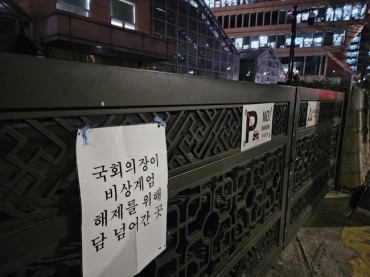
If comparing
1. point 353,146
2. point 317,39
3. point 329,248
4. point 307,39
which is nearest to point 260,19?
point 307,39

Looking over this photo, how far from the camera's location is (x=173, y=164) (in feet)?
5.21

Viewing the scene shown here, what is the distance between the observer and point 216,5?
158 ft

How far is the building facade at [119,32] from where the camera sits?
31.8 ft

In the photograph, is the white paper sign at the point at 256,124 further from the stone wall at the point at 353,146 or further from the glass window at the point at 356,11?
the glass window at the point at 356,11

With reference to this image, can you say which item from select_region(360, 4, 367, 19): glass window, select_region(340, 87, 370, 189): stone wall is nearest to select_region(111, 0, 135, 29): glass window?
select_region(360, 4, 367, 19): glass window

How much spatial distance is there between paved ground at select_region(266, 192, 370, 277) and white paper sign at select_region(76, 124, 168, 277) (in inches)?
78.5

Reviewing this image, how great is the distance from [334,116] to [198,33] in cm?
1536

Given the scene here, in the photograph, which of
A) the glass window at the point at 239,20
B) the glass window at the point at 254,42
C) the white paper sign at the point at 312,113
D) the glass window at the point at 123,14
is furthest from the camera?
the glass window at the point at 239,20

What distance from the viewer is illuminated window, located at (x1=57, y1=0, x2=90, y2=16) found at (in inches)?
415

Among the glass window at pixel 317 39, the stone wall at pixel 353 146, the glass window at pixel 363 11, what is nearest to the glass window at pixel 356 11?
the glass window at pixel 363 11

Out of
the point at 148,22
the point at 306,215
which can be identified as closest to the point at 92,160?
the point at 306,215

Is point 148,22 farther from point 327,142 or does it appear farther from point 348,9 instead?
point 327,142

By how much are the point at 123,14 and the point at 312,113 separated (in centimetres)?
1233

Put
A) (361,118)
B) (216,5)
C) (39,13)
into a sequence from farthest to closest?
(216,5), (39,13), (361,118)
